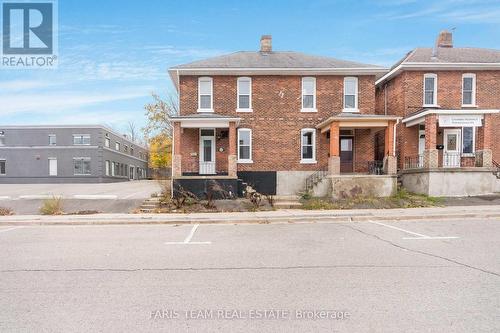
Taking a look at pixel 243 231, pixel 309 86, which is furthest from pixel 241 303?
pixel 309 86

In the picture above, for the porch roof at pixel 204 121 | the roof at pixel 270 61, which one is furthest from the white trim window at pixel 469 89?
the porch roof at pixel 204 121

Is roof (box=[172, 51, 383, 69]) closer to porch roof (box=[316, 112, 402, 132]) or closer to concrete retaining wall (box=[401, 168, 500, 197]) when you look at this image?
porch roof (box=[316, 112, 402, 132])

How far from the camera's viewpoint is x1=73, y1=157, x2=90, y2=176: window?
1545 inches

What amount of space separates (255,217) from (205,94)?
1010cm

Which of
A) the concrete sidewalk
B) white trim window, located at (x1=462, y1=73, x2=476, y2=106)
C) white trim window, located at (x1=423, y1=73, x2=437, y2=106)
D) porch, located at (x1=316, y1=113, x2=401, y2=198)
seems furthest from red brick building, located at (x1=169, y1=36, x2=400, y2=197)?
the concrete sidewalk

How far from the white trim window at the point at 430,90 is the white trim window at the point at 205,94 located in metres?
13.0

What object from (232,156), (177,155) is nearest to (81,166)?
(177,155)

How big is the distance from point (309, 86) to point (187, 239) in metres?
14.4

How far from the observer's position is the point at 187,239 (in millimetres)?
9297

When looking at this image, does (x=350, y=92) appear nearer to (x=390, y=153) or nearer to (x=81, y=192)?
(x=390, y=153)

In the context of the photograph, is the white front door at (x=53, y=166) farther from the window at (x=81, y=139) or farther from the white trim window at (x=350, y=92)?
the white trim window at (x=350, y=92)

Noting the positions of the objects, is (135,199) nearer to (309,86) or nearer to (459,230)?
(309,86)

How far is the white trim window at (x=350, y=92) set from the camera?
817 inches

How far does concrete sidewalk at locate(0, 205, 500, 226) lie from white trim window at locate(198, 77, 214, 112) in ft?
27.6
